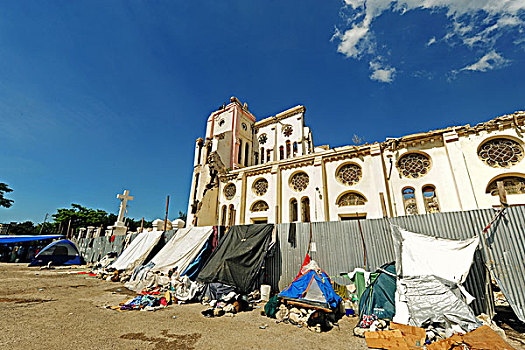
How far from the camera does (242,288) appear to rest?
729cm

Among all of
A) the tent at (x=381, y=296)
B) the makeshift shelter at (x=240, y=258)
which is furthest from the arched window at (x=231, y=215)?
the tent at (x=381, y=296)

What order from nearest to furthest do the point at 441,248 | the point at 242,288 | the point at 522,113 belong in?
the point at 441,248, the point at 242,288, the point at 522,113

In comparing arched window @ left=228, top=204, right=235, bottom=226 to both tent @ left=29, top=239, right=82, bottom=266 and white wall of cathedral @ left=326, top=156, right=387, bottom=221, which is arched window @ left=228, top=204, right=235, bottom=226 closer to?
white wall of cathedral @ left=326, top=156, right=387, bottom=221

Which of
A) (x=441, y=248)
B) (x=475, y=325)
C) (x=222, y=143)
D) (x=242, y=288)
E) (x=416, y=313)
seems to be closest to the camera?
(x=475, y=325)

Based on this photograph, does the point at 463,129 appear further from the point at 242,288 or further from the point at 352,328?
the point at 242,288

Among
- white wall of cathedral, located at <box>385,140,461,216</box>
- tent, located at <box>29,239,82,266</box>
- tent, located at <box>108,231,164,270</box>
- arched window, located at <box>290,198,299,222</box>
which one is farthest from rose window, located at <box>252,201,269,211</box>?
tent, located at <box>29,239,82,266</box>

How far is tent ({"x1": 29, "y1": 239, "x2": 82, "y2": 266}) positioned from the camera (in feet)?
57.9

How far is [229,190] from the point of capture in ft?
71.5

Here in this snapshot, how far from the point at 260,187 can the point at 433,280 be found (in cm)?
1534

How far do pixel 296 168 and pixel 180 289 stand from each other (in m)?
12.9

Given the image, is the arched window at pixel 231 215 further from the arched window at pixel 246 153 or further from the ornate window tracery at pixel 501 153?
the ornate window tracery at pixel 501 153

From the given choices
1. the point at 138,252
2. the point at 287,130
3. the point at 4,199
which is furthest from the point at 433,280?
the point at 4,199

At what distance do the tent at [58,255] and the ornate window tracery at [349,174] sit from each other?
2391 centimetres

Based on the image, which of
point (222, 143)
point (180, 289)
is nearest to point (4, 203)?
point (222, 143)
